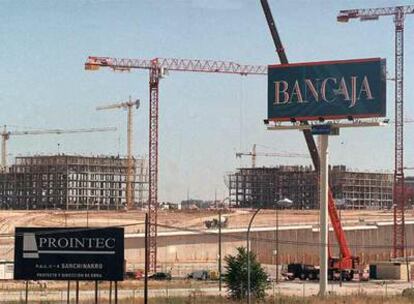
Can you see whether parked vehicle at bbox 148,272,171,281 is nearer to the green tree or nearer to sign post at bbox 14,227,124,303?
the green tree

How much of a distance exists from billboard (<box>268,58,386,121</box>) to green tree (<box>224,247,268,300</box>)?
1935 centimetres

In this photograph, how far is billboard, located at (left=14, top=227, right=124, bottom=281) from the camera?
44281 millimetres

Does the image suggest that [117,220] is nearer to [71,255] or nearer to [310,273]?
[310,273]

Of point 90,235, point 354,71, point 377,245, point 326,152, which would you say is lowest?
point 377,245

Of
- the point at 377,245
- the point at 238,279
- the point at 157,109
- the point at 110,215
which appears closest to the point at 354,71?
the point at 238,279

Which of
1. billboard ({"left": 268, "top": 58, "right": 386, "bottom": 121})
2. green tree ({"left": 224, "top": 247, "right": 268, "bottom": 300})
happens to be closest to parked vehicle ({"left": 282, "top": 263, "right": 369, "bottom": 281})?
billboard ({"left": 268, "top": 58, "right": 386, "bottom": 121})

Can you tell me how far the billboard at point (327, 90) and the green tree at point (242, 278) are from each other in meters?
19.4

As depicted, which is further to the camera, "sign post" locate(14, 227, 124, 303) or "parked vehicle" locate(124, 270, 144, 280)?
"parked vehicle" locate(124, 270, 144, 280)

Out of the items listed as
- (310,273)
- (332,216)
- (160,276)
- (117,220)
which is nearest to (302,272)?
(310,273)

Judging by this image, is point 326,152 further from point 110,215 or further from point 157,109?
point 110,215

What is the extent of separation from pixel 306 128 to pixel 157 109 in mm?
49131

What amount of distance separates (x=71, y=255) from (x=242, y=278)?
19107mm

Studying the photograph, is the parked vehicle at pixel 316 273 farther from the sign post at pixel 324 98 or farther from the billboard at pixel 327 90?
the billboard at pixel 327 90

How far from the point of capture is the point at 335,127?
75.9 metres
